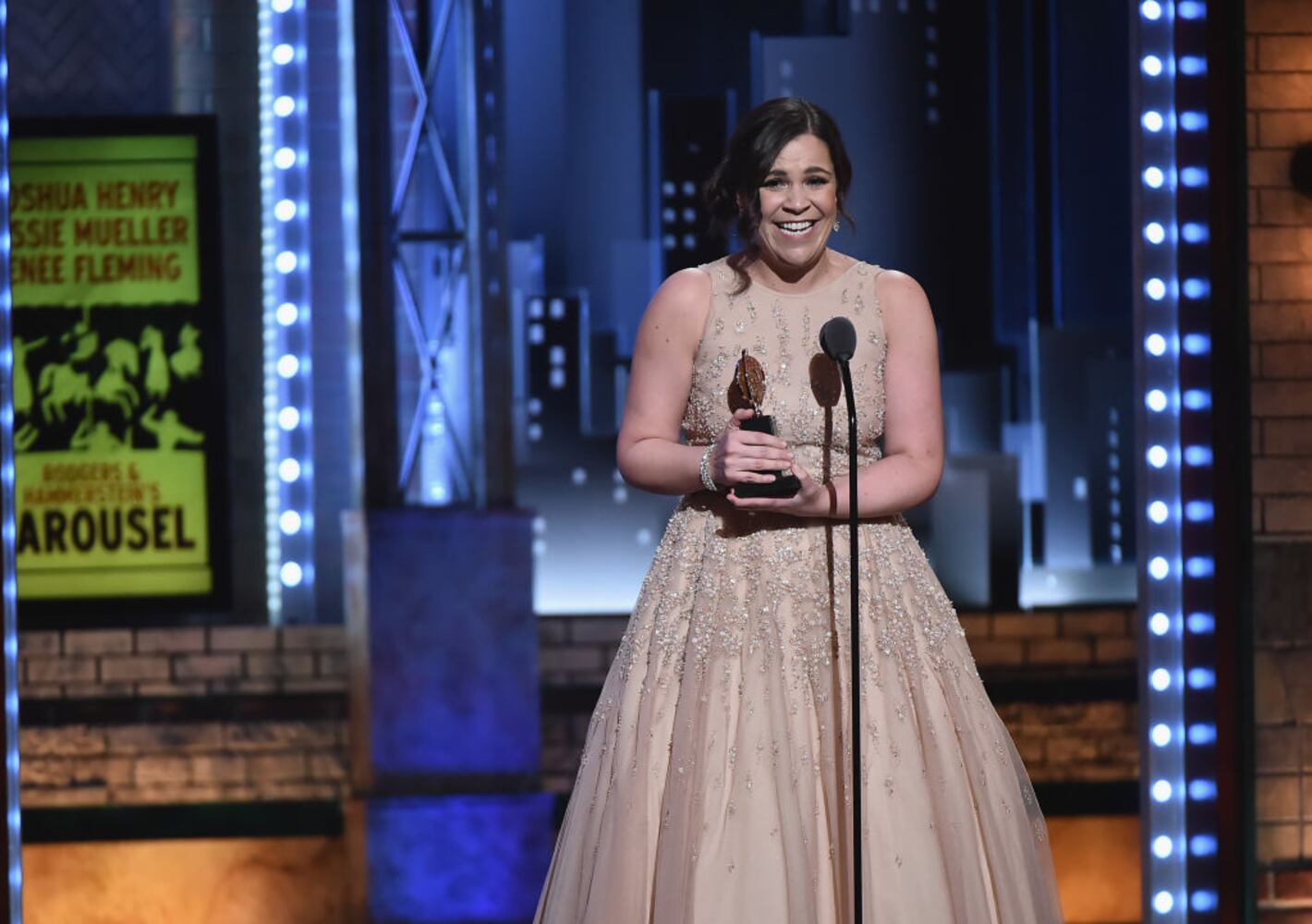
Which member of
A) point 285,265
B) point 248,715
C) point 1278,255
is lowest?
point 248,715

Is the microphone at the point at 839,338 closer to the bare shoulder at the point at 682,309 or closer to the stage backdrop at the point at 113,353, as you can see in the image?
the bare shoulder at the point at 682,309

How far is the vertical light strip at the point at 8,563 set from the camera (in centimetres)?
304

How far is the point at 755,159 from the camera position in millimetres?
2260

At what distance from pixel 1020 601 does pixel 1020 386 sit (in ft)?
2.01

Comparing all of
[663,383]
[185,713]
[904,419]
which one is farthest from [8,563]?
[185,713]

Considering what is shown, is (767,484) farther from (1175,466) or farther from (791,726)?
(1175,466)

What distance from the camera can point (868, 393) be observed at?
2305mm

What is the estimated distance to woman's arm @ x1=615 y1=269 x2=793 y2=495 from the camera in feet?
7.49

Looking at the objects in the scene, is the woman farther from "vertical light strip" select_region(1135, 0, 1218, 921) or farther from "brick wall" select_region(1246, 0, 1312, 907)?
"brick wall" select_region(1246, 0, 1312, 907)

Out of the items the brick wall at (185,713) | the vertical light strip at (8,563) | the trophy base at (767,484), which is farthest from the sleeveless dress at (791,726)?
the brick wall at (185,713)

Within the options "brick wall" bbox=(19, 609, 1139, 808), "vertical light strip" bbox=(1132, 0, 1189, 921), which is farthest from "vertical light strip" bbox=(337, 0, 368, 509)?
"vertical light strip" bbox=(1132, 0, 1189, 921)

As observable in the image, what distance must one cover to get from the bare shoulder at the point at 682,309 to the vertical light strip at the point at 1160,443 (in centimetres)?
134

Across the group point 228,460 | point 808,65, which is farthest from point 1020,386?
point 228,460

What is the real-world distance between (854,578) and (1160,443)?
150cm
